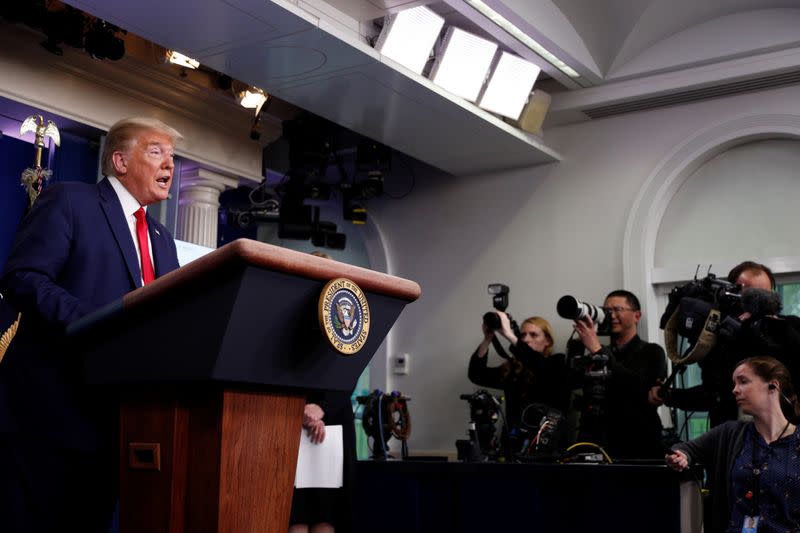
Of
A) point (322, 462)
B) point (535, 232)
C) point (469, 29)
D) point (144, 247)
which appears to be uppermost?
point (469, 29)

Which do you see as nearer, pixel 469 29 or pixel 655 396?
pixel 655 396

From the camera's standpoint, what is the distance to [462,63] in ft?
16.1

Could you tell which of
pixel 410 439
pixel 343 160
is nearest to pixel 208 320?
pixel 410 439

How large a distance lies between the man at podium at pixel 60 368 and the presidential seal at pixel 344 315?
1.40ft

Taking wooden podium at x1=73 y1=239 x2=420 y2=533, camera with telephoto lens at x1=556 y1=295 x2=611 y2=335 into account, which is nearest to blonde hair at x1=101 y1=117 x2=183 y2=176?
wooden podium at x1=73 y1=239 x2=420 y2=533

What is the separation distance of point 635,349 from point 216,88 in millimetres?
2860

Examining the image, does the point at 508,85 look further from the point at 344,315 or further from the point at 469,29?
the point at 344,315

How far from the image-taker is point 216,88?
5.53 metres

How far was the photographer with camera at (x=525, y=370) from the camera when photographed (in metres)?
5.00

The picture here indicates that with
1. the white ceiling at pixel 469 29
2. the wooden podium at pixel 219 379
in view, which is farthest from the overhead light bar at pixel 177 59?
the wooden podium at pixel 219 379

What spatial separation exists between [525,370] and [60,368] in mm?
4033

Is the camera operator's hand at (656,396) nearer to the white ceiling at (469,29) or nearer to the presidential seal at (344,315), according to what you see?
the white ceiling at (469,29)

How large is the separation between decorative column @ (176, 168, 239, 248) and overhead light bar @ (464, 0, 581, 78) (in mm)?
2137

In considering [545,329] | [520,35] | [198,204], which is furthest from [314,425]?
[198,204]
